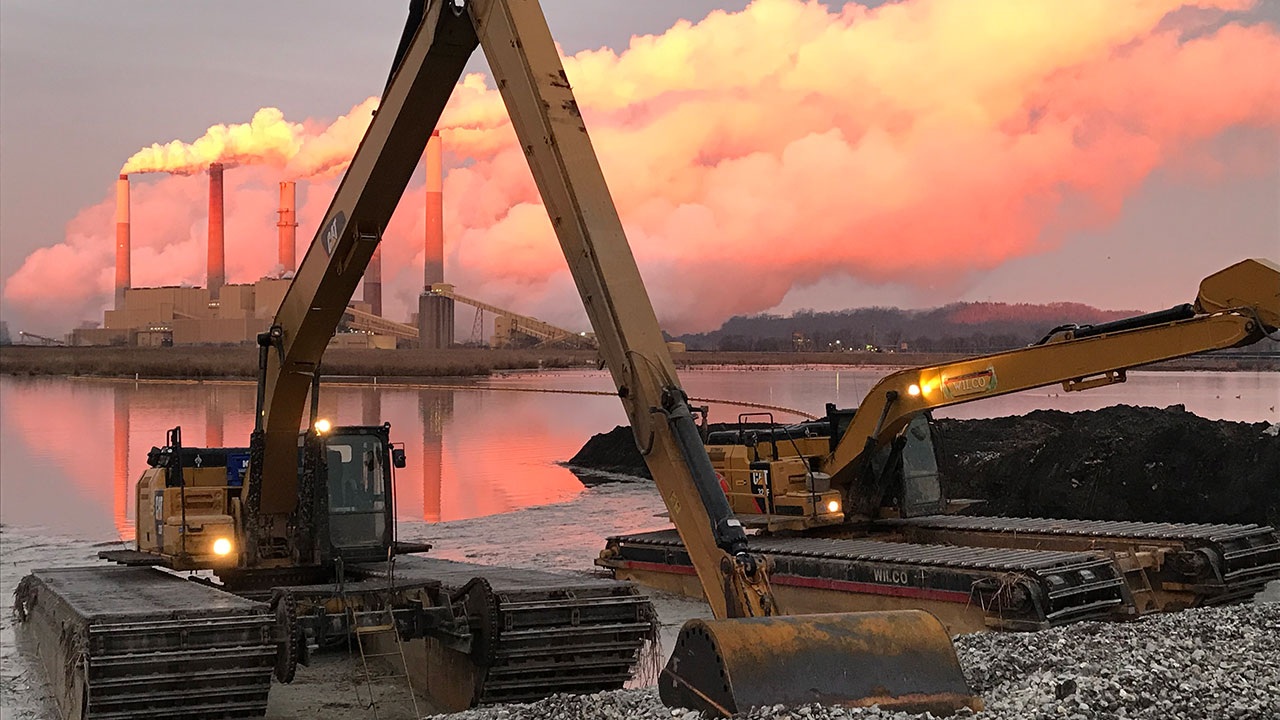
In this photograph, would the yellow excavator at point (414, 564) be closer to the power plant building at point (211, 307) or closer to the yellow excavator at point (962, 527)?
the yellow excavator at point (962, 527)

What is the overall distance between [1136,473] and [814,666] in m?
16.0

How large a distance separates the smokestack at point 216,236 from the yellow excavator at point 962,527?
11336 centimetres

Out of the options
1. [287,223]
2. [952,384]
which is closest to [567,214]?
[952,384]

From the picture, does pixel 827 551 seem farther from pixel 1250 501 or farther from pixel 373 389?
pixel 373 389

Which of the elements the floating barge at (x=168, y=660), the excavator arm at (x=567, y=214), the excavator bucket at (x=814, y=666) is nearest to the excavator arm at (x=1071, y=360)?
the excavator bucket at (x=814, y=666)

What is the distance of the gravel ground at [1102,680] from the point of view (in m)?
6.74

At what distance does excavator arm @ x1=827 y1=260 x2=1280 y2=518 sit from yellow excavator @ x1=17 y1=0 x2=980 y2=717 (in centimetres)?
534

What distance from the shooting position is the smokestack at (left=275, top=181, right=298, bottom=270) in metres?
107

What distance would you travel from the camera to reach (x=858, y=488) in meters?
15.6

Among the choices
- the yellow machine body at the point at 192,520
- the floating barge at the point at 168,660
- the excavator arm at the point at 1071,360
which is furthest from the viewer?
the yellow machine body at the point at 192,520

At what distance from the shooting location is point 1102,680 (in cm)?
720

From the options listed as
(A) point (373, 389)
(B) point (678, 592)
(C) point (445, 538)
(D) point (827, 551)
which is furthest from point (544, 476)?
(A) point (373, 389)

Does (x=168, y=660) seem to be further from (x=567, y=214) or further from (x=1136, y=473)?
(x=1136, y=473)

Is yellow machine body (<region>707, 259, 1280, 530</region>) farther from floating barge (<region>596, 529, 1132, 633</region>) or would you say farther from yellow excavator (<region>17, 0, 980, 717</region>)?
yellow excavator (<region>17, 0, 980, 717</region>)
